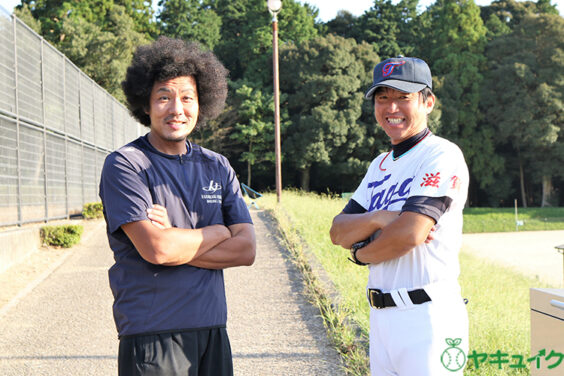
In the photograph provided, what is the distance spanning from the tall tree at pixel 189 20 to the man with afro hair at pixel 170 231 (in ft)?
149

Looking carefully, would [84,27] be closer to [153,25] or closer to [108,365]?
[153,25]

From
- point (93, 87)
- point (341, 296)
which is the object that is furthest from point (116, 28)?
point (341, 296)

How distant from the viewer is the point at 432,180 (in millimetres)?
2449

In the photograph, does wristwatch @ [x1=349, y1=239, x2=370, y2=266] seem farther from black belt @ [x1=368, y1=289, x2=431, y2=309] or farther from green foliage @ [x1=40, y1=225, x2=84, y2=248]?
green foliage @ [x1=40, y1=225, x2=84, y2=248]

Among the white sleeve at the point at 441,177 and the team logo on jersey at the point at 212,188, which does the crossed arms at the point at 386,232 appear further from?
the team logo on jersey at the point at 212,188

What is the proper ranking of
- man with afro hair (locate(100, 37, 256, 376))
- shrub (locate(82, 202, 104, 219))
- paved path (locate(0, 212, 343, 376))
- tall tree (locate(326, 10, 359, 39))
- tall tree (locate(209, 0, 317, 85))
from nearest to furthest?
man with afro hair (locate(100, 37, 256, 376)) < paved path (locate(0, 212, 343, 376)) < shrub (locate(82, 202, 104, 219)) < tall tree (locate(209, 0, 317, 85)) < tall tree (locate(326, 10, 359, 39))

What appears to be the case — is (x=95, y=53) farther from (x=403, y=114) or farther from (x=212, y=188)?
(x=403, y=114)

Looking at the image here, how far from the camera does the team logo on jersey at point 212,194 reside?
8.51ft

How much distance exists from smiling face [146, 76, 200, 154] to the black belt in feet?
3.80

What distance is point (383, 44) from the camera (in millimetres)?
46625

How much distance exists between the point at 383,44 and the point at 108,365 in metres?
45.5

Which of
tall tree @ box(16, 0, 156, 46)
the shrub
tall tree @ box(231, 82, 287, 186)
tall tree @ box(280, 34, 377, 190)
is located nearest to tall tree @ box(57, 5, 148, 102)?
tall tree @ box(16, 0, 156, 46)

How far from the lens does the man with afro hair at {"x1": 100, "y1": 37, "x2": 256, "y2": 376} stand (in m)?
2.34

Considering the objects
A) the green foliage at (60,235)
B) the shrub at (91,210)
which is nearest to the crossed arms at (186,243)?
the green foliage at (60,235)
